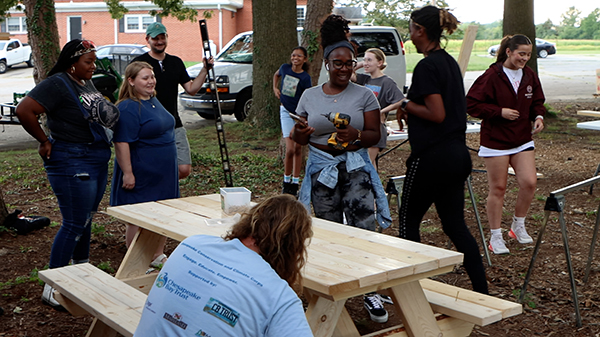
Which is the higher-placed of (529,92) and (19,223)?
(529,92)

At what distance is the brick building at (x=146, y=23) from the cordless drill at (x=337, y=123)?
29.8m

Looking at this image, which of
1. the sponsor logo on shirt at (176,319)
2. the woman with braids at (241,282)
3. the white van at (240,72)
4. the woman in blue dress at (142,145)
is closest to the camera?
the woman with braids at (241,282)

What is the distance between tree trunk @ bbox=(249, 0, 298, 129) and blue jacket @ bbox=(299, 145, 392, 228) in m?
7.43

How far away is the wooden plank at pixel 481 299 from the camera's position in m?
2.99

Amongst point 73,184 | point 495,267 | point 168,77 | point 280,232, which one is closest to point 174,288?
point 280,232

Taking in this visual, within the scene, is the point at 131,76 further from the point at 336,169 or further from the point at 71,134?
the point at 336,169

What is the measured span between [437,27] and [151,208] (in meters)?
2.04

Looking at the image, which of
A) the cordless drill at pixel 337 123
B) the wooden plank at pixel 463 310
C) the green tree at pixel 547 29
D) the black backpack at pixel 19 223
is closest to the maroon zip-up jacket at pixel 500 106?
the cordless drill at pixel 337 123

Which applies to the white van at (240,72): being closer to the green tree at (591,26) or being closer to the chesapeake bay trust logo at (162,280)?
the chesapeake bay trust logo at (162,280)

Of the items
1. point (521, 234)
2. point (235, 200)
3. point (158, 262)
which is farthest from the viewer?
point (521, 234)

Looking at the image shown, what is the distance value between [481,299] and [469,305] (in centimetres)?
10

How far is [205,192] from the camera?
7574 millimetres

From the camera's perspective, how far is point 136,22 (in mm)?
34656

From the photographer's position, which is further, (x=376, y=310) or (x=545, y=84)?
(x=545, y=84)
